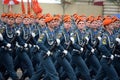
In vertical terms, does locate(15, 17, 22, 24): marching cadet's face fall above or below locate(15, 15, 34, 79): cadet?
above

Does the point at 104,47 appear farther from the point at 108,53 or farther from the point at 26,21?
the point at 26,21

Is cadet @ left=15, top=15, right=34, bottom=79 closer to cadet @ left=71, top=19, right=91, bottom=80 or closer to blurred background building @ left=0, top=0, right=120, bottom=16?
cadet @ left=71, top=19, right=91, bottom=80

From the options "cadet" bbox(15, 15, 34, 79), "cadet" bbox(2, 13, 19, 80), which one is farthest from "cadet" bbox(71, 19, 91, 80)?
"cadet" bbox(2, 13, 19, 80)

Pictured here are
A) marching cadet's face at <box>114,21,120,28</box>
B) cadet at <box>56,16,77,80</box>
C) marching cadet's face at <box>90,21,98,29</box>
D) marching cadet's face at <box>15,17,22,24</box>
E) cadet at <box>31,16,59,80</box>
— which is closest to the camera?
cadet at <box>31,16,59,80</box>

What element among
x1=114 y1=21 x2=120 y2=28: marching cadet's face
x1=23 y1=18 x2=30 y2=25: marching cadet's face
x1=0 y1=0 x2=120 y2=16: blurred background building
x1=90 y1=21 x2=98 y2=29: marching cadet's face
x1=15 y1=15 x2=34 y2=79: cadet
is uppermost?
x1=114 y1=21 x2=120 y2=28: marching cadet's face

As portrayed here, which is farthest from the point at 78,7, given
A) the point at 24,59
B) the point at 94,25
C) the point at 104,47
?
the point at 104,47

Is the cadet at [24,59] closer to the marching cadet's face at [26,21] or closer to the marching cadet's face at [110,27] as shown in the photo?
the marching cadet's face at [26,21]

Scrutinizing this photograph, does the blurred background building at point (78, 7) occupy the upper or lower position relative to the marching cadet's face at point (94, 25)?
lower

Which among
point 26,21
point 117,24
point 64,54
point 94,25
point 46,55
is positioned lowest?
point 64,54

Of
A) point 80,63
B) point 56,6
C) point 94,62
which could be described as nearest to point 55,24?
point 80,63

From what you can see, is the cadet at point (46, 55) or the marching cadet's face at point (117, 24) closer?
the cadet at point (46, 55)

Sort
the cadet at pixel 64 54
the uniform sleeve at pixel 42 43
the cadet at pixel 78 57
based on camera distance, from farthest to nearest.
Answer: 1. the cadet at pixel 78 57
2. the cadet at pixel 64 54
3. the uniform sleeve at pixel 42 43

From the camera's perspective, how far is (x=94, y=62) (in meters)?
14.7

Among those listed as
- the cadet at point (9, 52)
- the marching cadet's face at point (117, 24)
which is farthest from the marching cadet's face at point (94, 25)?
the cadet at point (9, 52)
